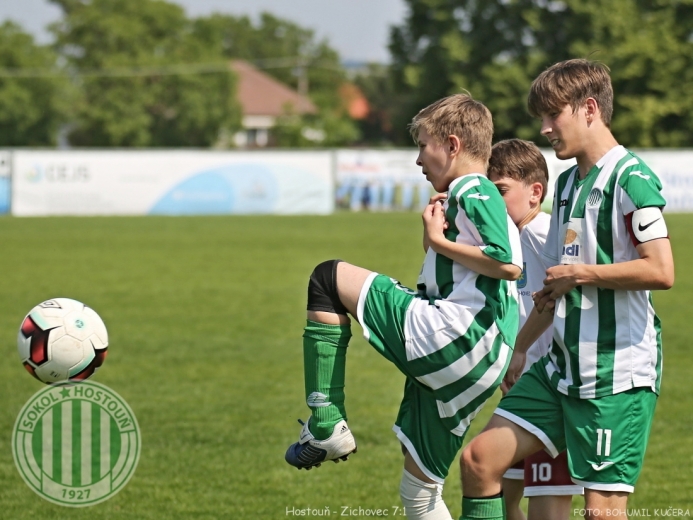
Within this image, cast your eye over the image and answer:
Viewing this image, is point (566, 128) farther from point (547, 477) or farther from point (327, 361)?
point (547, 477)

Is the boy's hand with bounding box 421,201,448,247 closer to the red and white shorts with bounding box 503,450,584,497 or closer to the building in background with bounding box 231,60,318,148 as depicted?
the red and white shorts with bounding box 503,450,584,497

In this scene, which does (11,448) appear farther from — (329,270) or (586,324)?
(586,324)

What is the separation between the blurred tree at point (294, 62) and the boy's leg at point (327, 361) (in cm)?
5234

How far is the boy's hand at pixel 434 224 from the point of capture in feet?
11.9

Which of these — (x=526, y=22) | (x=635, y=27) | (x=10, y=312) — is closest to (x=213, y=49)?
(x=526, y=22)

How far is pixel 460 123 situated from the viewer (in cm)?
369

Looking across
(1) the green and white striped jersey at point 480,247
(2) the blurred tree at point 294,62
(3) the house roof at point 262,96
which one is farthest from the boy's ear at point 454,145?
(3) the house roof at point 262,96

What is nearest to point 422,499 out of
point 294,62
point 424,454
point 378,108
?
point 424,454

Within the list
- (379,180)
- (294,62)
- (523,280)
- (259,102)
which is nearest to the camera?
(523,280)

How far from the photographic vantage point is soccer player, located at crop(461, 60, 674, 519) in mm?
3564

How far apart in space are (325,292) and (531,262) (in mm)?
1149

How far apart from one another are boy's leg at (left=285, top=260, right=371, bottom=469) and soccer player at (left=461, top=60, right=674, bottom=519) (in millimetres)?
530

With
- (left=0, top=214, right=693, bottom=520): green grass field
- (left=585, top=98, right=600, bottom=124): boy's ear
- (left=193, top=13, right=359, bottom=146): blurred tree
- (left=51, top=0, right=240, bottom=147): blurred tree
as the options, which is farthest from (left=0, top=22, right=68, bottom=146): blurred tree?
(left=585, top=98, right=600, bottom=124): boy's ear

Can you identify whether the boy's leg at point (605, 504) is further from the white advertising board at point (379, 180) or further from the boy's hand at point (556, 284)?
the white advertising board at point (379, 180)
